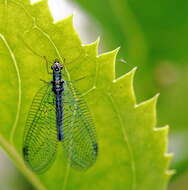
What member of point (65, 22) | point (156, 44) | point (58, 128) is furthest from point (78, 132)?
point (156, 44)

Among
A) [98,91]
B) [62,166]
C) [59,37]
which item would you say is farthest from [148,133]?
[59,37]

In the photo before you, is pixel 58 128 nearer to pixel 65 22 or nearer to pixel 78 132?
pixel 78 132

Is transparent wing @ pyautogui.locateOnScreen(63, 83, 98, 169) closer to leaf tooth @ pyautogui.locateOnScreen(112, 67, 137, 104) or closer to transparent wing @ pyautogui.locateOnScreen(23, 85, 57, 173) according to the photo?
transparent wing @ pyautogui.locateOnScreen(23, 85, 57, 173)

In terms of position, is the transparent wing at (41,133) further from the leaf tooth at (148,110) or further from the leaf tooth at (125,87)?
the leaf tooth at (148,110)

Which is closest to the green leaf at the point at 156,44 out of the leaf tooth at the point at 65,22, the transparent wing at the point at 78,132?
the transparent wing at the point at 78,132

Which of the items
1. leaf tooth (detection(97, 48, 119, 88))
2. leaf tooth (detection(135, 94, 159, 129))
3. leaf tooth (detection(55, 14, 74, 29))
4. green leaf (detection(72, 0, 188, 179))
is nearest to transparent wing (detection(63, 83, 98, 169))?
leaf tooth (detection(97, 48, 119, 88))
